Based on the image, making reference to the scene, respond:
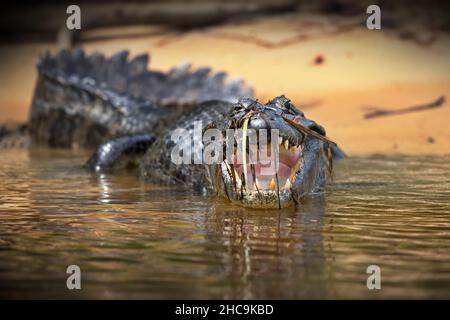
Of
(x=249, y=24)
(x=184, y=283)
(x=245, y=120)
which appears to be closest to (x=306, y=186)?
(x=245, y=120)

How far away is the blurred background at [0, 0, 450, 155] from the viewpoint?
28.3 feet

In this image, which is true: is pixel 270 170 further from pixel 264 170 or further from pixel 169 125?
pixel 169 125

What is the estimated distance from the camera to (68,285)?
2.01 metres

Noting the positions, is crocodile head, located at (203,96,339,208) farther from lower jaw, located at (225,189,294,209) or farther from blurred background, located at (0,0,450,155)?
blurred background, located at (0,0,450,155)

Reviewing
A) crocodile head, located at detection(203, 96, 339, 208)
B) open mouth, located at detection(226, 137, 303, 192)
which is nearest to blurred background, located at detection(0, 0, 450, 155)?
crocodile head, located at detection(203, 96, 339, 208)

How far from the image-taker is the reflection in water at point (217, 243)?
2.02 m

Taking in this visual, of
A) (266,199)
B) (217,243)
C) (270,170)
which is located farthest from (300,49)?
(217,243)

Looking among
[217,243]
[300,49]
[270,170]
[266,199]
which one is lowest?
[217,243]

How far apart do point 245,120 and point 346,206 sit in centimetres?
70

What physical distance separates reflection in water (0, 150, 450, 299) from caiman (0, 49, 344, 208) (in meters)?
0.15

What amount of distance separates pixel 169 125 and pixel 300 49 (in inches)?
215

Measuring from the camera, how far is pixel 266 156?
11.1 ft

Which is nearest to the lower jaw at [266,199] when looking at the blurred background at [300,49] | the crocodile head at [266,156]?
the crocodile head at [266,156]

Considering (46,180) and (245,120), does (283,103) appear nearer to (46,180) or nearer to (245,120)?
(245,120)
